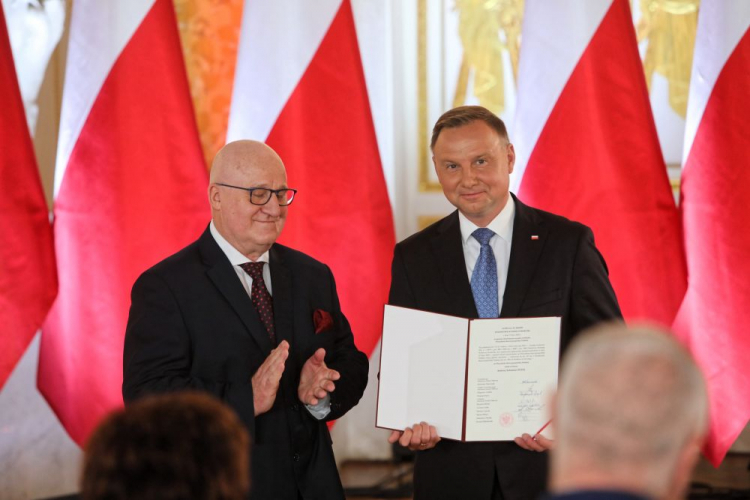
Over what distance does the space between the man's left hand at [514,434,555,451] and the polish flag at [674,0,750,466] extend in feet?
5.95

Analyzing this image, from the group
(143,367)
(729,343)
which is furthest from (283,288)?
(729,343)

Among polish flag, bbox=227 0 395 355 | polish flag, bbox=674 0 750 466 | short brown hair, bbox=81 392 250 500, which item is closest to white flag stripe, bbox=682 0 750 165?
polish flag, bbox=674 0 750 466

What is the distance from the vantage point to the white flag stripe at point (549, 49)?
4250 mm

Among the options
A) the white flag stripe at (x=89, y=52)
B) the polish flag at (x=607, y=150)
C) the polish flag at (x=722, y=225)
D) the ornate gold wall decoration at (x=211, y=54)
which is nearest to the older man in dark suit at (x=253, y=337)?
the white flag stripe at (x=89, y=52)

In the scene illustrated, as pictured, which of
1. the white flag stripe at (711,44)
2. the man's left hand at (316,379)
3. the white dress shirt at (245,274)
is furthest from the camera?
the white flag stripe at (711,44)

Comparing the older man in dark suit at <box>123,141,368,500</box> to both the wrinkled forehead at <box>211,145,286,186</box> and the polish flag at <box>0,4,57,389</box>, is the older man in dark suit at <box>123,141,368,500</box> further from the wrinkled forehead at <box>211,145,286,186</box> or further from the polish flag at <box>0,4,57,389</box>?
the polish flag at <box>0,4,57,389</box>

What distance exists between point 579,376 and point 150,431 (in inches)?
22.9

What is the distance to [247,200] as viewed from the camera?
2.90m

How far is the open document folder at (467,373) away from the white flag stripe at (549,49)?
180 cm

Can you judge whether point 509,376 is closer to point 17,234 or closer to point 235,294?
point 235,294

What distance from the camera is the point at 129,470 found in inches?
47.6

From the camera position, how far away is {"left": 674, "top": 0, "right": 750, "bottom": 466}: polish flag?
413 cm

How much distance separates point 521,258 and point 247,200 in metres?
0.90

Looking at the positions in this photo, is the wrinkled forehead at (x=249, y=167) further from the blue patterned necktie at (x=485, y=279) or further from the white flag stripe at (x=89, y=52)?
the white flag stripe at (x=89, y=52)
